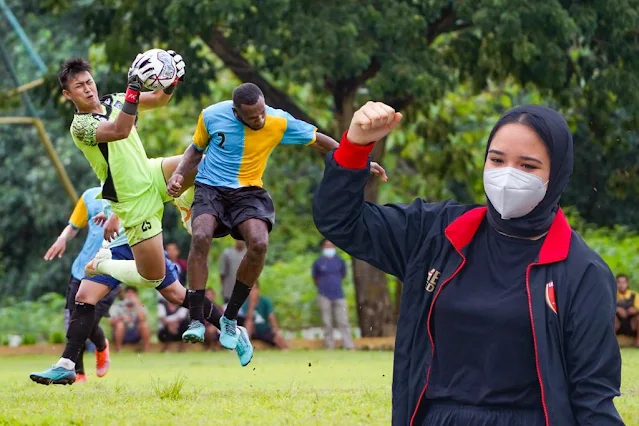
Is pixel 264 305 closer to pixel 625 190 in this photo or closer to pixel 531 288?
pixel 625 190

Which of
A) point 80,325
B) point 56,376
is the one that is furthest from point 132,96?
point 80,325

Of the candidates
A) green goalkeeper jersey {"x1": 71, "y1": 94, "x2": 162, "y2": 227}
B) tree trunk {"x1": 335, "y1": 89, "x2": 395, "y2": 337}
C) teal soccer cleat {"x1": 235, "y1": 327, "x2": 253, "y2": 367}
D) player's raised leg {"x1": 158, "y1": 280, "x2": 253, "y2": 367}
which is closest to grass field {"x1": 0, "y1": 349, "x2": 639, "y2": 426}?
teal soccer cleat {"x1": 235, "y1": 327, "x2": 253, "y2": 367}

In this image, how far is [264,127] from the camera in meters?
11.0

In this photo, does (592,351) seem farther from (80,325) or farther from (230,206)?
(80,325)

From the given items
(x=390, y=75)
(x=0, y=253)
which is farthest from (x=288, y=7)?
(x=0, y=253)

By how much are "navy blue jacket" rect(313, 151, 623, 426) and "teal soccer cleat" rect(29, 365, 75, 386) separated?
7229 mm

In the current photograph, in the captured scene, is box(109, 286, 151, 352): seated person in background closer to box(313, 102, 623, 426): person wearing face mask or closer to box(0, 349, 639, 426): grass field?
box(0, 349, 639, 426): grass field

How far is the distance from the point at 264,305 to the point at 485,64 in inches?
227

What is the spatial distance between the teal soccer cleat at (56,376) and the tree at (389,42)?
1014 centimetres

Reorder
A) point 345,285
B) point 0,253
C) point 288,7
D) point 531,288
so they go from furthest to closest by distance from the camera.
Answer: point 0,253
point 345,285
point 288,7
point 531,288

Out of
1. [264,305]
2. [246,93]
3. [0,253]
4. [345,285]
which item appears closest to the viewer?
[246,93]

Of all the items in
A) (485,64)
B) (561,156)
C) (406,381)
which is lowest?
(406,381)

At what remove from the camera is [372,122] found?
376 cm

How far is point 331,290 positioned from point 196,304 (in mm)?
12199
